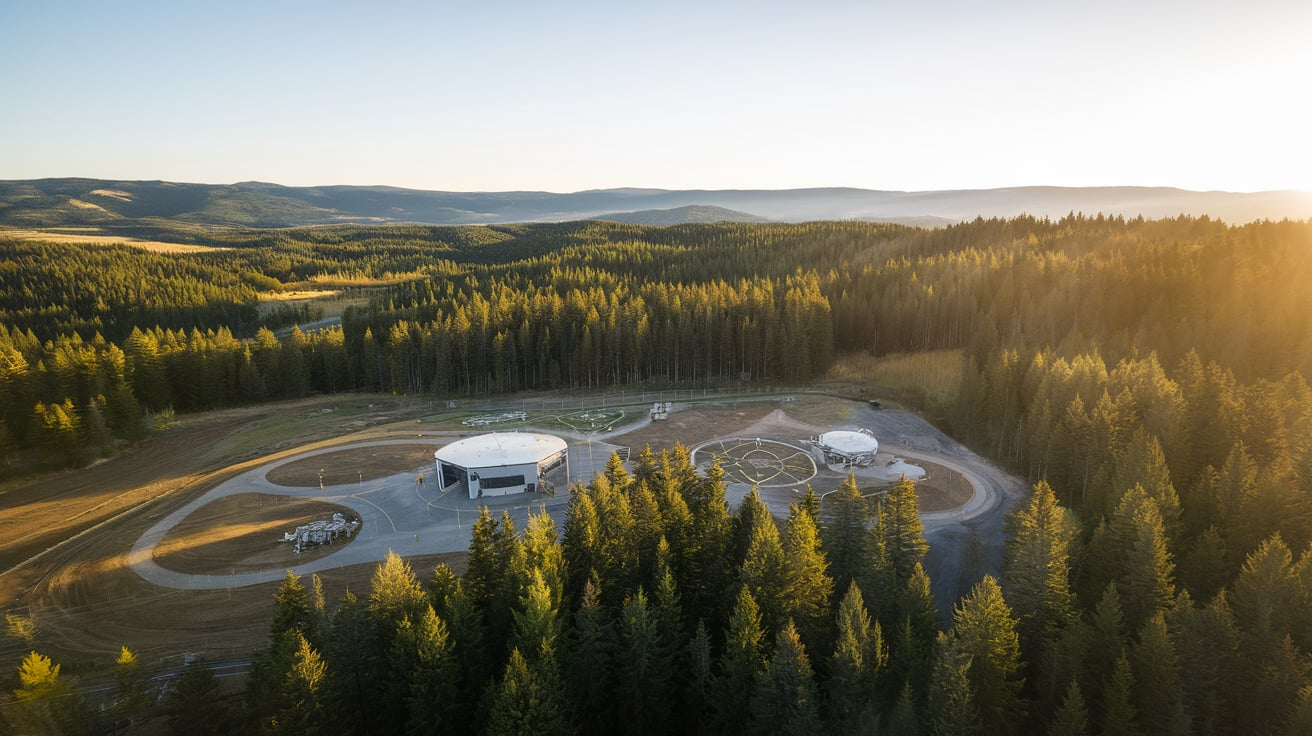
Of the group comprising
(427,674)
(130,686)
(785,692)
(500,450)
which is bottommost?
(130,686)

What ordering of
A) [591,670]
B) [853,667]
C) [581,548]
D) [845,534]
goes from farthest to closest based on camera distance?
[845,534], [581,548], [591,670], [853,667]

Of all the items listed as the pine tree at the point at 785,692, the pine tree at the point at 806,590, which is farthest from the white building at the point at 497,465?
the pine tree at the point at 785,692

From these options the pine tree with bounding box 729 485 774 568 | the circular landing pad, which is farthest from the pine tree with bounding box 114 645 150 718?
the circular landing pad

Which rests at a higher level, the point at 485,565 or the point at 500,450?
the point at 485,565

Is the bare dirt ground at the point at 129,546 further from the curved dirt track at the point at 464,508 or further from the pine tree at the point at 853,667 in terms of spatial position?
the pine tree at the point at 853,667

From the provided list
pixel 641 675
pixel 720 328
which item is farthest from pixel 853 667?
pixel 720 328

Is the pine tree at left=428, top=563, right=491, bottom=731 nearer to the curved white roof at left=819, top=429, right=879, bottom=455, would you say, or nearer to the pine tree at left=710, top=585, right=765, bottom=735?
the pine tree at left=710, top=585, right=765, bottom=735

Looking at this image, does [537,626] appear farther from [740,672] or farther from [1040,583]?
[1040,583]
